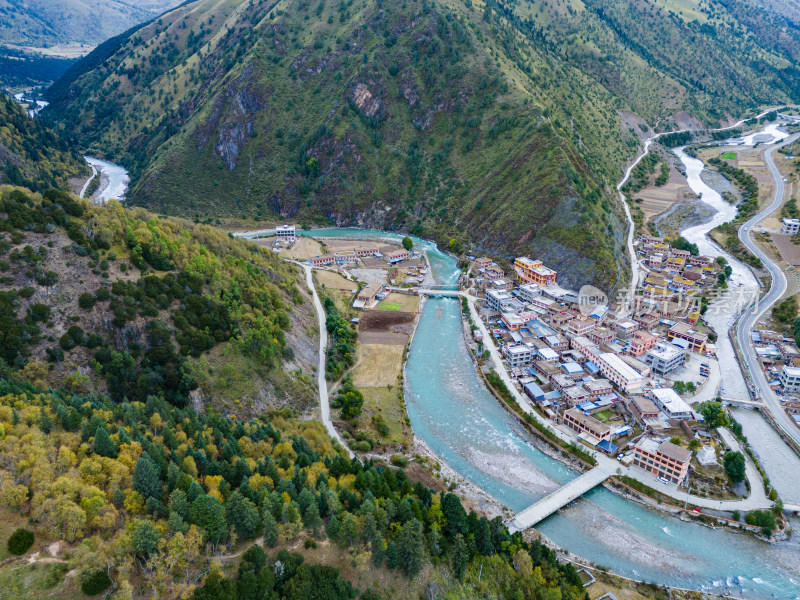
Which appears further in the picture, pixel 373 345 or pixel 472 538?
pixel 373 345

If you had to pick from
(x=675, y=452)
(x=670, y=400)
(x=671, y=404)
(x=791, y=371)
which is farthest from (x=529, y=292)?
(x=675, y=452)

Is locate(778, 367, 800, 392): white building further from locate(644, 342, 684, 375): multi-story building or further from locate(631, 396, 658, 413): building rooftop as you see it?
locate(631, 396, 658, 413): building rooftop

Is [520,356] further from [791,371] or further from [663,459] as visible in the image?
[791,371]

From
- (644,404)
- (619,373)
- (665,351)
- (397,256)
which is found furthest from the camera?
(397,256)

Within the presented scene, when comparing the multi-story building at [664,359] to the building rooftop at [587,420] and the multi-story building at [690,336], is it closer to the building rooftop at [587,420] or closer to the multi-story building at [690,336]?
the multi-story building at [690,336]

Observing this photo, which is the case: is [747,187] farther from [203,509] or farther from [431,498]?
[203,509]

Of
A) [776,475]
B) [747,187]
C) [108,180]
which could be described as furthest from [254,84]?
[776,475]
